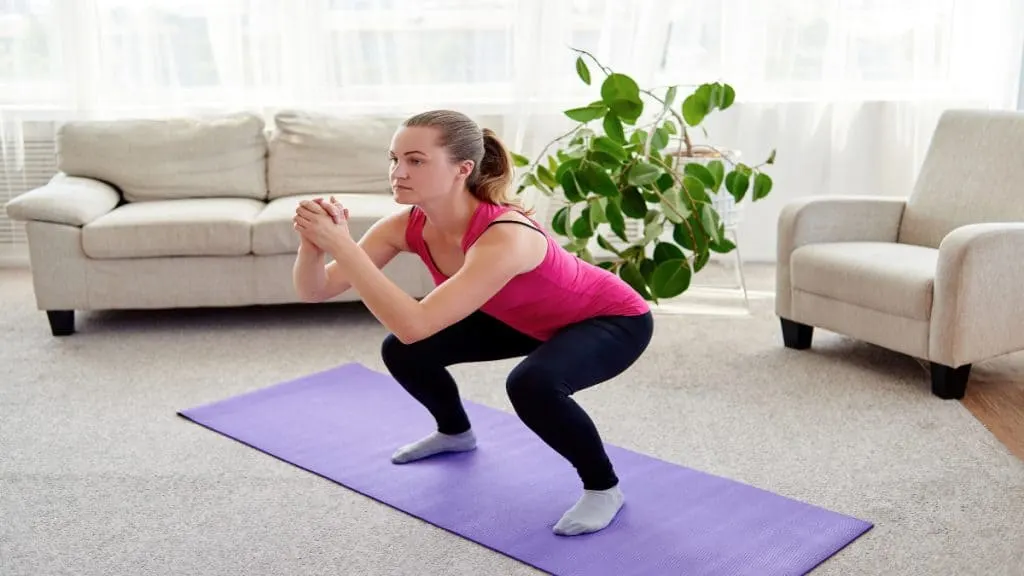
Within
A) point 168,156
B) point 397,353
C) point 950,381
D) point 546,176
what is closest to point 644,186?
point 546,176

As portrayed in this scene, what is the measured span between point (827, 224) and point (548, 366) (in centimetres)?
174

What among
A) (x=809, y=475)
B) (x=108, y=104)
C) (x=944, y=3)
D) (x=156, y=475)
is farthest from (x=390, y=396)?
(x=944, y=3)

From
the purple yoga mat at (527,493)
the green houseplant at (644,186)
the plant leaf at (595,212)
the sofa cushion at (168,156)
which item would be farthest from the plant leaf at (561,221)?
the sofa cushion at (168,156)

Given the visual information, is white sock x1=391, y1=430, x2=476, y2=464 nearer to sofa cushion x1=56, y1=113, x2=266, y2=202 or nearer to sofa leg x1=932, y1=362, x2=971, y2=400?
sofa leg x1=932, y1=362, x2=971, y2=400

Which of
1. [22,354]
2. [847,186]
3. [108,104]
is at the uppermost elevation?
[108,104]

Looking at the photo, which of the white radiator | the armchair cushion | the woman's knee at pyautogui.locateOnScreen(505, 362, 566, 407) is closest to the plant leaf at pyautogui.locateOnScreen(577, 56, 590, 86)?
the armchair cushion

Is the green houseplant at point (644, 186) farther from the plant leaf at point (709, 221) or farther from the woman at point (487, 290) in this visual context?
the woman at point (487, 290)

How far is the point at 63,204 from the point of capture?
4.04 meters

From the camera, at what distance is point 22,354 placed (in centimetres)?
390

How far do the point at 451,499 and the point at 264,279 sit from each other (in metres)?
1.70

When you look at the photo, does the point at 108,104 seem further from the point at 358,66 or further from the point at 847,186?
the point at 847,186

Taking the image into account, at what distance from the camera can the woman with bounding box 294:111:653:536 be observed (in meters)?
2.34

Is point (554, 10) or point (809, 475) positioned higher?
point (554, 10)

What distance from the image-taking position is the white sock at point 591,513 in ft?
8.12
